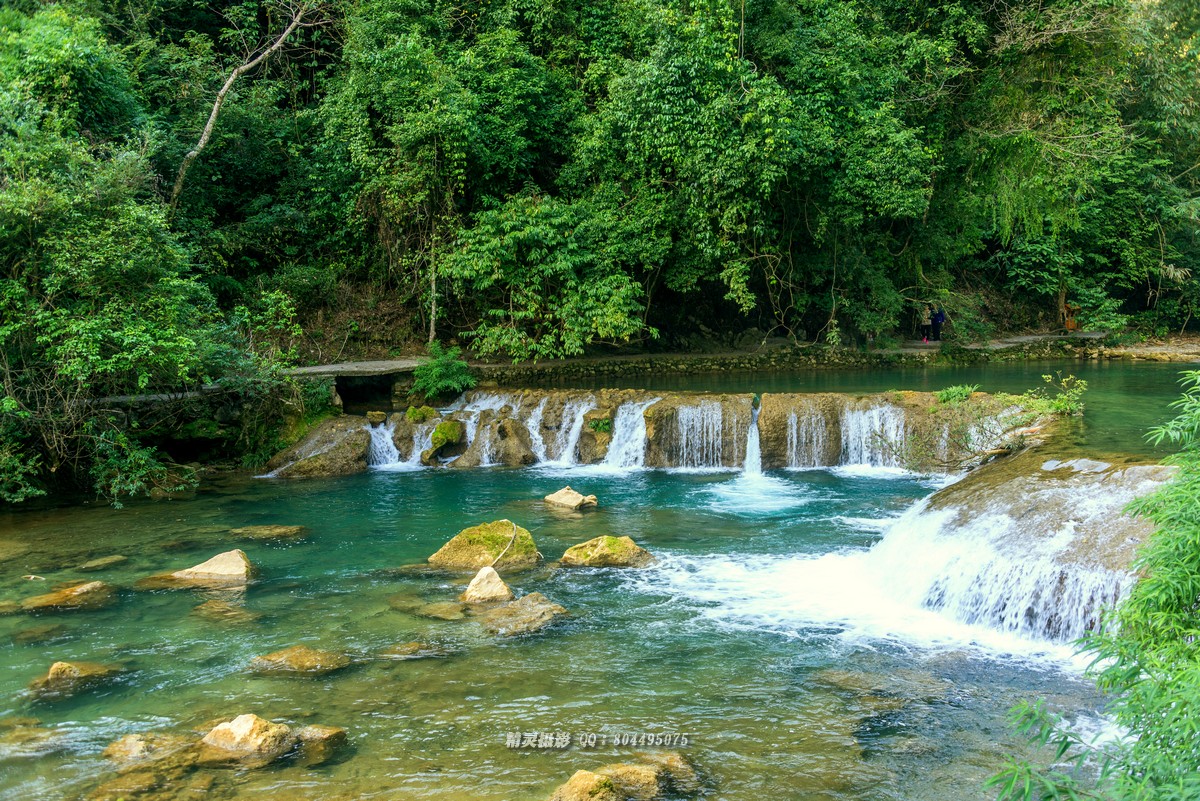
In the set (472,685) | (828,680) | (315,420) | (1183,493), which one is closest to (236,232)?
(315,420)

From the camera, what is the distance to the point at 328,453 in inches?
585

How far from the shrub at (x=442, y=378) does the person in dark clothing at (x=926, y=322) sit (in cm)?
1233

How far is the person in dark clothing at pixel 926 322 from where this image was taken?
23.5m

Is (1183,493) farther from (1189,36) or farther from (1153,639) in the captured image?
(1189,36)

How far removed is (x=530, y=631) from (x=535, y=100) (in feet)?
46.1

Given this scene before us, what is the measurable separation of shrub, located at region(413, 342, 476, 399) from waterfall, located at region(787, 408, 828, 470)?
19.2 feet

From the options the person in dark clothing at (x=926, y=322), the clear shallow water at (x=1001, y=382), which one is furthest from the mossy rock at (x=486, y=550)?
the person in dark clothing at (x=926, y=322)

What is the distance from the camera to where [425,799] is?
17.3 ft

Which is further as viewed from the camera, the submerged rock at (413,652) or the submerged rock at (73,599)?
the submerged rock at (73,599)

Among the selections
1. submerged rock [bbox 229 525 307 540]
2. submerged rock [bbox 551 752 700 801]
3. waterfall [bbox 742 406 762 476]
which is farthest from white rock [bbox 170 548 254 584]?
waterfall [bbox 742 406 762 476]

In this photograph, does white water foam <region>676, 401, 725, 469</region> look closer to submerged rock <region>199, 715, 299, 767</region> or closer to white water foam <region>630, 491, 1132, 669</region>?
white water foam <region>630, 491, 1132, 669</region>

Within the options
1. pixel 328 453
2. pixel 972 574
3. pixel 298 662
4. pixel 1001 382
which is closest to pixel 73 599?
pixel 298 662

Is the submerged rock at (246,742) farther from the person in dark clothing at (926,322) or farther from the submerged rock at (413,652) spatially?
the person in dark clothing at (926,322)

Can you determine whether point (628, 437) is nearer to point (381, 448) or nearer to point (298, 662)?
point (381, 448)
